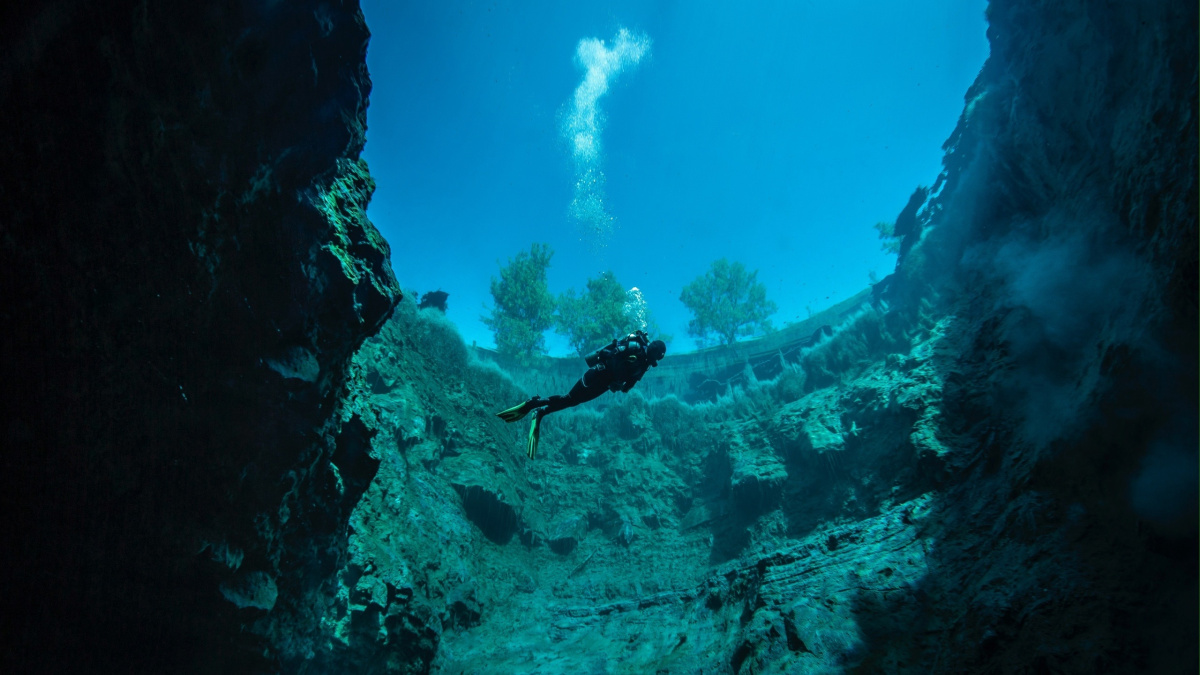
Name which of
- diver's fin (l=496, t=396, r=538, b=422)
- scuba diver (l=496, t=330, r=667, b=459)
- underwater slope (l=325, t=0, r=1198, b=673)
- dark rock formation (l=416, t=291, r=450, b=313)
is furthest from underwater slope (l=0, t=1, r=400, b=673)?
dark rock formation (l=416, t=291, r=450, b=313)

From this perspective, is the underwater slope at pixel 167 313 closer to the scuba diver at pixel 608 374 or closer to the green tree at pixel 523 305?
the scuba diver at pixel 608 374

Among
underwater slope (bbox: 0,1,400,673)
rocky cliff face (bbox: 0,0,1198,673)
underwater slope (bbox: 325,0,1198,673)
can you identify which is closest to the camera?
underwater slope (bbox: 0,1,400,673)

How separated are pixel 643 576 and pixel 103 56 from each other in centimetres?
1905

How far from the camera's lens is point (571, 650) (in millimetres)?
12320

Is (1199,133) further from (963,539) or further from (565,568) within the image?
(565,568)

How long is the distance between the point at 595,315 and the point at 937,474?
97.0ft

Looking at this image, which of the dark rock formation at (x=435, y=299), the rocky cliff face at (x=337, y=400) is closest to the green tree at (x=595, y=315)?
the dark rock formation at (x=435, y=299)

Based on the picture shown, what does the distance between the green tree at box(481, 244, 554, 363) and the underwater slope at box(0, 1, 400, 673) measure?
93.0 ft

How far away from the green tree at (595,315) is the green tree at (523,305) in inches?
68.4

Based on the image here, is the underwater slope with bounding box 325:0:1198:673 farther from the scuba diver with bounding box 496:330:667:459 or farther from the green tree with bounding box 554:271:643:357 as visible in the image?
the green tree with bounding box 554:271:643:357

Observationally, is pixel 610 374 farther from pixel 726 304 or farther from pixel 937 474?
pixel 726 304

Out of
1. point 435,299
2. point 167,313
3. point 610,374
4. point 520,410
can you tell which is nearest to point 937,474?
point 610,374

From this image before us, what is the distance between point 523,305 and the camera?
36.3 m

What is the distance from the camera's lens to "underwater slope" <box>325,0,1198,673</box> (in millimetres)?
5223
